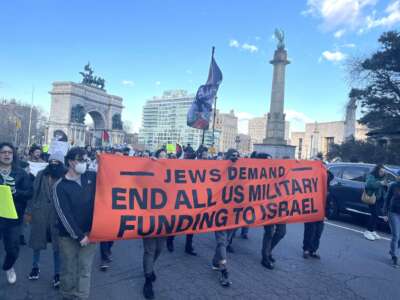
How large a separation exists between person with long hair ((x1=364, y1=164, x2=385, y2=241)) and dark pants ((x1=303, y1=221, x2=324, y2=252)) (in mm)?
2396

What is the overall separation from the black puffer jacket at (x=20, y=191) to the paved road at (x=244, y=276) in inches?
33.2

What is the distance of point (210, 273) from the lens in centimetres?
539

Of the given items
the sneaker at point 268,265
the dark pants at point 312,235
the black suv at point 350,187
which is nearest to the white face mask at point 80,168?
the sneaker at point 268,265

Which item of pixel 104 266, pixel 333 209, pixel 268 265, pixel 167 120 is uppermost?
pixel 167 120

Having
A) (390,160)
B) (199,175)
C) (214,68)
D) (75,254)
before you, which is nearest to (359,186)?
(214,68)

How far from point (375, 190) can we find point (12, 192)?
23.9 ft

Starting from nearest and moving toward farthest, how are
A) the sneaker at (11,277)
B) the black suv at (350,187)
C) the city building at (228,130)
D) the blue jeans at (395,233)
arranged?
the sneaker at (11,277)
the blue jeans at (395,233)
the black suv at (350,187)
the city building at (228,130)

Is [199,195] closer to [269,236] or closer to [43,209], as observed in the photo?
[269,236]

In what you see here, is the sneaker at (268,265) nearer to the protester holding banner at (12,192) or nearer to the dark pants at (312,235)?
the dark pants at (312,235)

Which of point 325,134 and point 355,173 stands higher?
point 325,134

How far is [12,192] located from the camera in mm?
4375

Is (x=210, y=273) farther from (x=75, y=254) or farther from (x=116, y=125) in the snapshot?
(x=116, y=125)

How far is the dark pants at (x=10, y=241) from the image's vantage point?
445 cm

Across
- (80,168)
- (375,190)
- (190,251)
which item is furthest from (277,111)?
(80,168)
